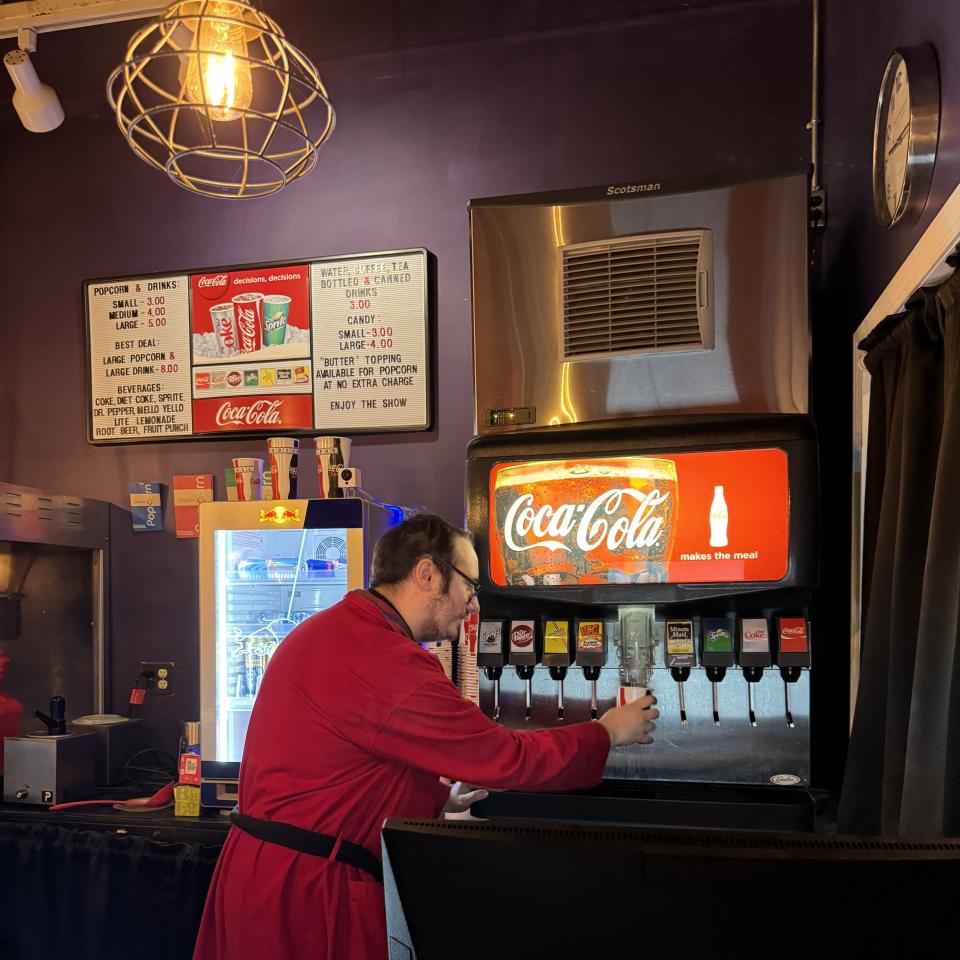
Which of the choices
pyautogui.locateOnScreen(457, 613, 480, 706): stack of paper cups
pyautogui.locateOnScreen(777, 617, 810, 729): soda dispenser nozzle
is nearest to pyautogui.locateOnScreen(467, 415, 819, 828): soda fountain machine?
pyautogui.locateOnScreen(777, 617, 810, 729): soda dispenser nozzle

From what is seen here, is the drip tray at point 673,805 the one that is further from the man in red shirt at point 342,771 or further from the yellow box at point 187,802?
the yellow box at point 187,802

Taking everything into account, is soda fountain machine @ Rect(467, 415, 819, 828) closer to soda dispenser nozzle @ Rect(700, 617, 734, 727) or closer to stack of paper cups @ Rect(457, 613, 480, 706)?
soda dispenser nozzle @ Rect(700, 617, 734, 727)

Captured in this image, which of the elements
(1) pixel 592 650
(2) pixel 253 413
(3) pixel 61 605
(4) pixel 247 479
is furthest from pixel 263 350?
(1) pixel 592 650

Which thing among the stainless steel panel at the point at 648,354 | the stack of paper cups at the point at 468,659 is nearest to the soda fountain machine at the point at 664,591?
the stainless steel panel at the point at 648,354

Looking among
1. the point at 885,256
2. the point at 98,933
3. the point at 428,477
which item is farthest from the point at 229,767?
the point at 885,256

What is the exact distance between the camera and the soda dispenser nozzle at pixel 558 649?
7.57 feet

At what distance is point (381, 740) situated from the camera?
183 cm

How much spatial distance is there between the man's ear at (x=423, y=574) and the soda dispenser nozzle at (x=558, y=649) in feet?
1.30

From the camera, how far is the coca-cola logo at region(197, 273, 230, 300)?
349cm

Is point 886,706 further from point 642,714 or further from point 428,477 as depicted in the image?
point 428,477

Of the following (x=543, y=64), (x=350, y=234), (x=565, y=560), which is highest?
(x=543, y=64)

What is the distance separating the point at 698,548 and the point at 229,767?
1568 millimetres

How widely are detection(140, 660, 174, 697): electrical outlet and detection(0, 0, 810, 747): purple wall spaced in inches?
2.6

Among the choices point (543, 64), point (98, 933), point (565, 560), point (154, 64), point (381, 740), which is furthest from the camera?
point (154, 64)
